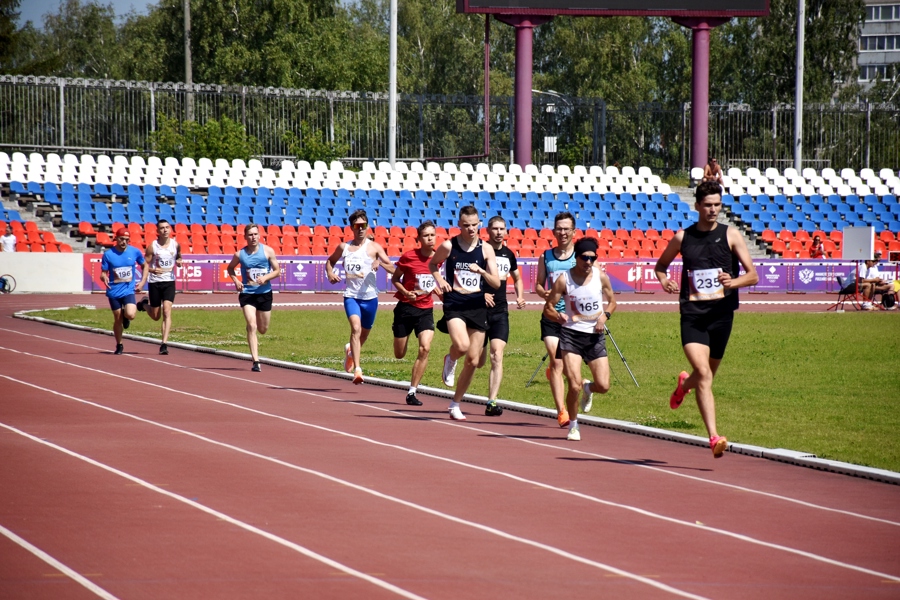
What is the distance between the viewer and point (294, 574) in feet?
20.7

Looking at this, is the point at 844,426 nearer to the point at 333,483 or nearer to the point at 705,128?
the point at 333,483

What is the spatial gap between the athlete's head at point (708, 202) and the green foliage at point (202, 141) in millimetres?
39851

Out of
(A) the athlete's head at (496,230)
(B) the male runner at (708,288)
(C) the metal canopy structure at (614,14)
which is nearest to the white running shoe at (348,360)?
(A) the athlete's head at (496,230)

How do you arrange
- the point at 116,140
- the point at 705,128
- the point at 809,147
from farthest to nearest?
the point at 809,147
the point at 116,140
the point at 705,128

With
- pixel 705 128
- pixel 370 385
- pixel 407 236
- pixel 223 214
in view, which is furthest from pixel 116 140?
pixel 370 385

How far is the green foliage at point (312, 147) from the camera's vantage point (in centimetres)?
4950

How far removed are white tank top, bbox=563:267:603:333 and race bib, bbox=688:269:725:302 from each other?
1177 millimetres

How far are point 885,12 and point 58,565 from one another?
141985mm

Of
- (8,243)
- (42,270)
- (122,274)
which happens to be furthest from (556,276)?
(8,243)

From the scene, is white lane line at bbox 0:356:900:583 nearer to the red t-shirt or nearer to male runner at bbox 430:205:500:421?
male runner at bbox 430:205:500:421

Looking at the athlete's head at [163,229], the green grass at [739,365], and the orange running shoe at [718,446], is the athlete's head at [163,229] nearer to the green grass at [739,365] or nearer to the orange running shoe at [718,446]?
the green grass at [739,365]

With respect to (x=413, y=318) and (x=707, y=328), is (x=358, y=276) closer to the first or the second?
(x=413, y=318)

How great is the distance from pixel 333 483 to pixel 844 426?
575cm

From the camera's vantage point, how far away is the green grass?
39.4ft
